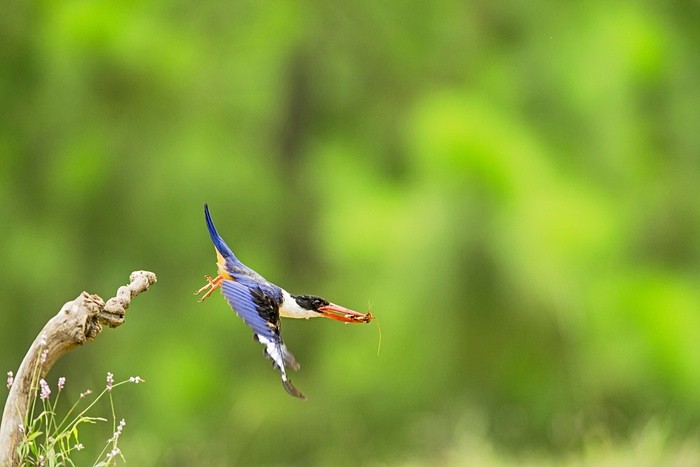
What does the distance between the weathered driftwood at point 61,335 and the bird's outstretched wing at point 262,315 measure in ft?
0.54

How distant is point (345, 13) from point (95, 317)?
259 cm

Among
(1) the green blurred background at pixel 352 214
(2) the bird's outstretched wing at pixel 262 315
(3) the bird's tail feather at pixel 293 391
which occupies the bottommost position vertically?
(1) the green blurred background at pixel 352 214

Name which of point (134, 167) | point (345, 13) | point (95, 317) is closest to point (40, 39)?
point (134, 167)

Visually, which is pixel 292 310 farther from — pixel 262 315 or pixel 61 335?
pixel 61 335

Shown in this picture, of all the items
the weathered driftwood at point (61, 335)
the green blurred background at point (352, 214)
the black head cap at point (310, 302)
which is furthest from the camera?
the green blurred background at point (352, 214)

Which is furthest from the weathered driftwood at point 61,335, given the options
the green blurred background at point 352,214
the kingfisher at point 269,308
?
the green blurred background at point 352,214

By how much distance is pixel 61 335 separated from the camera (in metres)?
0.94

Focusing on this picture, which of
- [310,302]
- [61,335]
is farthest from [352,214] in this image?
[310,302]

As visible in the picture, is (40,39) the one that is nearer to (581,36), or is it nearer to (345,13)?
(345,13)

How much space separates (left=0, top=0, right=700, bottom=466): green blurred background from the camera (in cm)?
311

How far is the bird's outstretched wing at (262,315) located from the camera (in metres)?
0.71

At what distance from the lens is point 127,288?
0.89 m

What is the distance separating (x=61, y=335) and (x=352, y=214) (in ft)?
7.17

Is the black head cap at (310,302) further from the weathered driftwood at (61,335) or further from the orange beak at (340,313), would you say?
the weathered driftwood at (61,335)
